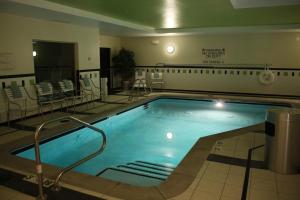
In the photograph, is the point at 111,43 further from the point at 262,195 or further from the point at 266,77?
the point at 262,195

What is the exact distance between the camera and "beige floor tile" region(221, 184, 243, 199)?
2.53 m

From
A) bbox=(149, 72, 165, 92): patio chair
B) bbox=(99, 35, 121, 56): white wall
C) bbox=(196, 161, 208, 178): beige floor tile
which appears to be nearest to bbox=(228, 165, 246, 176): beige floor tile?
bbox=(196, 161, 208, 178): beige floor tile

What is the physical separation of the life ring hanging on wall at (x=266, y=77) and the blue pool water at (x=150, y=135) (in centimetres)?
200

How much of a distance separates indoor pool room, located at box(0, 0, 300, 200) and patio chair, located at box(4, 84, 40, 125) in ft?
0.09

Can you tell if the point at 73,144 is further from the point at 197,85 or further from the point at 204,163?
the point at 197,85

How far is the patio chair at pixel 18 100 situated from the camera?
203 inches

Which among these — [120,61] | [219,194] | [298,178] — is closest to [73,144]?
[219,194]

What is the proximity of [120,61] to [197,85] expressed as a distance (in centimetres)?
328

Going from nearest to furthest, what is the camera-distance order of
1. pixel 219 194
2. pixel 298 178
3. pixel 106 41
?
pixel 219 194 < pixel 298 178 < pixel 106 41

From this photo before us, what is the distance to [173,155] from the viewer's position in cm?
458

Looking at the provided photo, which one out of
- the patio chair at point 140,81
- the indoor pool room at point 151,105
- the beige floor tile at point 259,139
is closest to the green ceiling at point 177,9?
the indoor pool room at point 151,105

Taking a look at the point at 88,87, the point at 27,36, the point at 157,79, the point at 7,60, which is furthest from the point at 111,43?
the point at 7,60

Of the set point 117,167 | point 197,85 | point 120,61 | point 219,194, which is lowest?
point 117,167

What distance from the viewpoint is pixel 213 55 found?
995 centimetres
